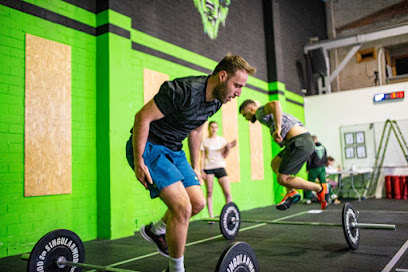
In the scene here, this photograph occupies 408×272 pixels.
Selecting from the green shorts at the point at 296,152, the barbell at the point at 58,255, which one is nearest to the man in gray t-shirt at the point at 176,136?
the barbell at the point at 58,255

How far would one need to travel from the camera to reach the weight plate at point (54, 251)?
7.69 ft

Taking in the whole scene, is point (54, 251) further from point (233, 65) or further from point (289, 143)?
point (289, 143)

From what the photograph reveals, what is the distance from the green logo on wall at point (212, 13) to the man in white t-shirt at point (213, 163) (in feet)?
6.79

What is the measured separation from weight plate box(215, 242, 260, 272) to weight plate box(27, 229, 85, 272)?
1316 millimetres

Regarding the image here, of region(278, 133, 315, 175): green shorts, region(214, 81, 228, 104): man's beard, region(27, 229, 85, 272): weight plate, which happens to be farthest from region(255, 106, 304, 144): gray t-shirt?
region(27, 229, 85, 272): weight plate

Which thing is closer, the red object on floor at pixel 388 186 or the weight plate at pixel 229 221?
the weight plate at pixel 229 221

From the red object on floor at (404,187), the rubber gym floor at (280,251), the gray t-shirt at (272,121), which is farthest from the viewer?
the red object on floor at (404,187)

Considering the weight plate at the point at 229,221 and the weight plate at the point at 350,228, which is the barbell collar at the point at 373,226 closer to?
the weight plate at the point at 350,228

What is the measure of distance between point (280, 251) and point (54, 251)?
1934mm

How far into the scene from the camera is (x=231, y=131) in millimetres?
6660

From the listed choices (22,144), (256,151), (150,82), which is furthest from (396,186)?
(22,144)

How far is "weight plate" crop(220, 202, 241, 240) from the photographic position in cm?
387

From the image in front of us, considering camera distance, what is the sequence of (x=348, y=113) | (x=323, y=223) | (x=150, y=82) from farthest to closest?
(x=348, y=113) → (x=150, y=82) → (x=323, y=223)

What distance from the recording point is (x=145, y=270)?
8.99 feet
